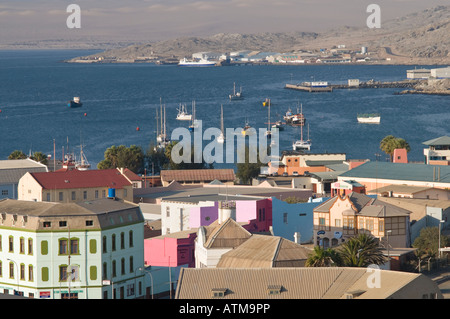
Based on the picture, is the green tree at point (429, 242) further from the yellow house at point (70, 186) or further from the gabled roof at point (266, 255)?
the yellow house at point (70, 186)

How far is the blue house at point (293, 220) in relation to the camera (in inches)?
1470

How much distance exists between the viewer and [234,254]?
2941 centimetres

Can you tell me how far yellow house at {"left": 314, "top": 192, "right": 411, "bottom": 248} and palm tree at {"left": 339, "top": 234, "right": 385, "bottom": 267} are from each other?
526cm

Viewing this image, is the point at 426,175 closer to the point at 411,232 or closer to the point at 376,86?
the point at 411,232

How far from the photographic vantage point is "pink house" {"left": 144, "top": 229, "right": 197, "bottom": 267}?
3384 cm

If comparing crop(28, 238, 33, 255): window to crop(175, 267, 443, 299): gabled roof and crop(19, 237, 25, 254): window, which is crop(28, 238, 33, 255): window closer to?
crop(19, 237, 25, 254): window

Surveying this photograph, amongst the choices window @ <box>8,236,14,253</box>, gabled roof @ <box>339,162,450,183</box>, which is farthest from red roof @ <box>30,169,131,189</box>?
window @ <box>8,236,14,253</box>

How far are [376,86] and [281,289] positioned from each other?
518 feet

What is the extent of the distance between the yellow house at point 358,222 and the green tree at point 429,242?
2.48 ft

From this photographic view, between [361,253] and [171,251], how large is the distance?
6672 millimetres

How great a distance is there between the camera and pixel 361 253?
3016 centimetres
